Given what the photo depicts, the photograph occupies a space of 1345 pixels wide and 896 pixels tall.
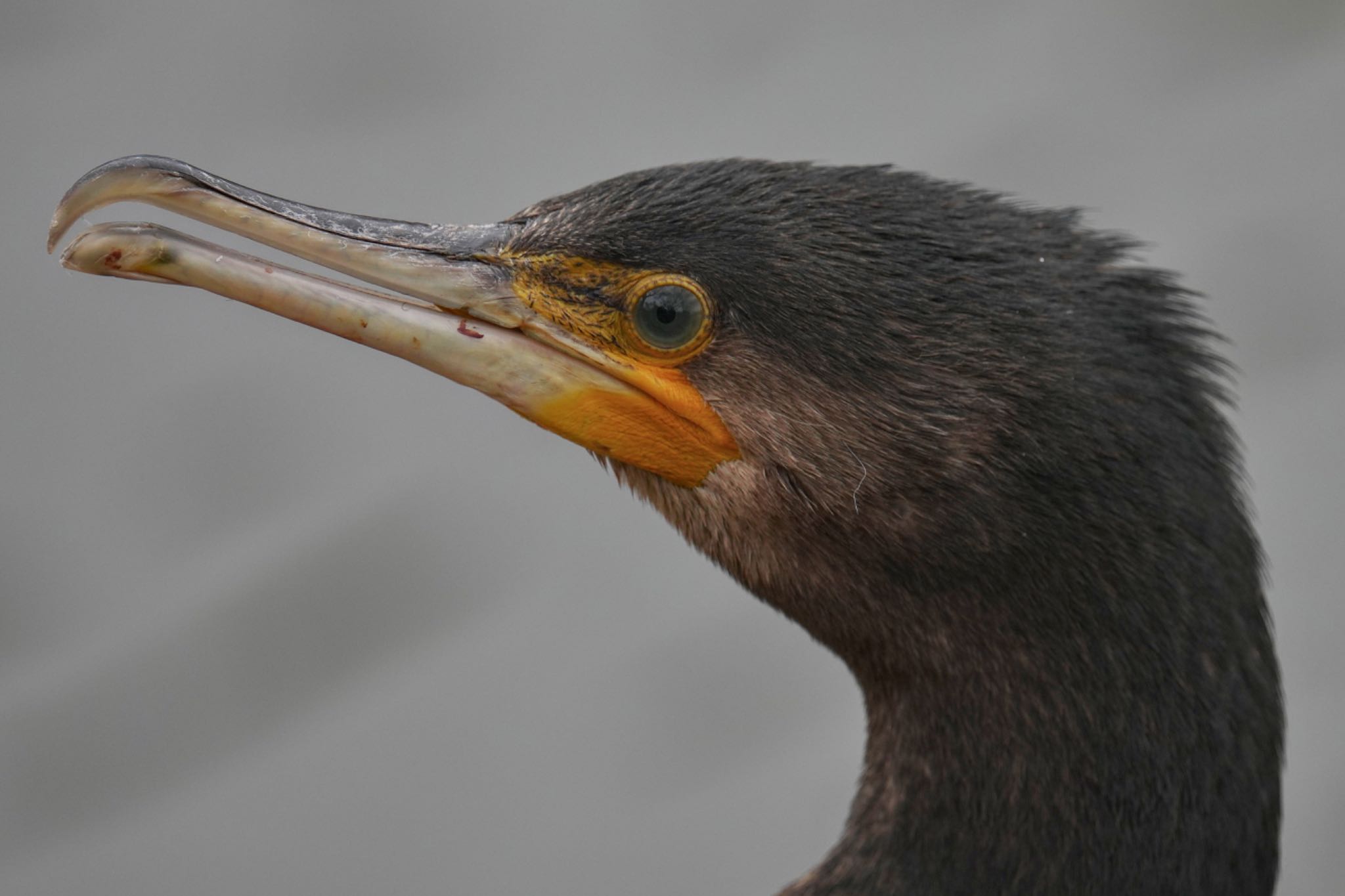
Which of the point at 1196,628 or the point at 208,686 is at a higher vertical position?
the point at 208,686

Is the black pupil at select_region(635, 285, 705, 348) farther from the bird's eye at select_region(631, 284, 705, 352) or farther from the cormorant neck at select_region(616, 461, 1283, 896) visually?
the cormorant neck at select_region(616, 461, 1283, 896)

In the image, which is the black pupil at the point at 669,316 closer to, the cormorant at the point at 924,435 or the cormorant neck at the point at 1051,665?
the cormorant at the point at 924,435

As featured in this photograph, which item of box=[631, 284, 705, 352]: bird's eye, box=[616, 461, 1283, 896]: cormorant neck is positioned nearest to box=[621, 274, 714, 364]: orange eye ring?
box=[631, 284, 705, 352]: bird's eye

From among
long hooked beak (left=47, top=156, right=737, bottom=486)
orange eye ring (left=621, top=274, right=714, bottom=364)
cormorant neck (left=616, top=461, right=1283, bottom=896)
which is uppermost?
orange eye ring (left=621, top=274, right=714, bottom=364)

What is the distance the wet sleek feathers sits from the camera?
9.95ft

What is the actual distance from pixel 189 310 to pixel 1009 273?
14.8 ft

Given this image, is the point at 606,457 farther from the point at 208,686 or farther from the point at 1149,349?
the point at 208,686

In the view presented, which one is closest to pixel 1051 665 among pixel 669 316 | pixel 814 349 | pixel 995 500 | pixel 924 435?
pixel 995 500

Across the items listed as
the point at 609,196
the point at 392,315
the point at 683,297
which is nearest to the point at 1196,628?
the point at 683,297

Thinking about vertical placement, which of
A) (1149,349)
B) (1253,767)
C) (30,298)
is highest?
(30,298)

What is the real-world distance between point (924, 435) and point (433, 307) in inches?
37.4

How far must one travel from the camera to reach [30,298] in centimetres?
677

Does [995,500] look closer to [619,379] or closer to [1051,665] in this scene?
[1051,665]

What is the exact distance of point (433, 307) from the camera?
3.32 m
